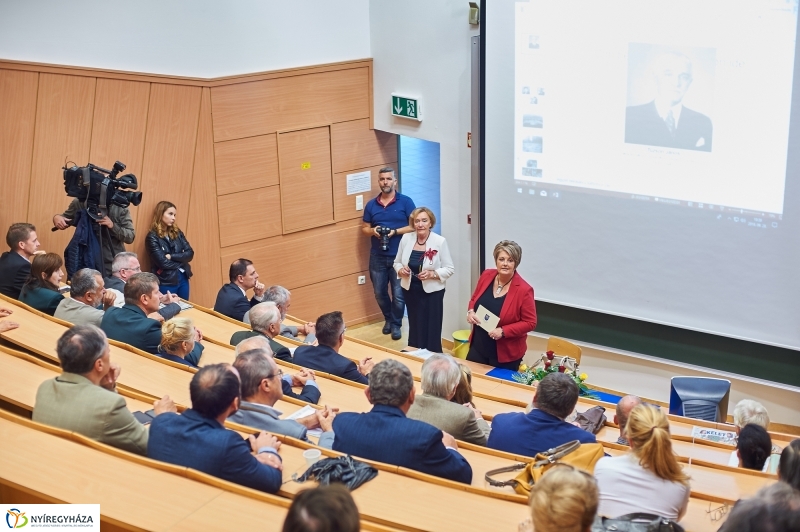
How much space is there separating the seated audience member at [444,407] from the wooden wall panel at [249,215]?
4802 mm

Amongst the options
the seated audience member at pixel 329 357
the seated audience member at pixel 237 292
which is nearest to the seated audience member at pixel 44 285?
the seated audience member at pixel 237 292

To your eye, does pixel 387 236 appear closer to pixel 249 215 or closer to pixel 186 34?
pixel 249 215

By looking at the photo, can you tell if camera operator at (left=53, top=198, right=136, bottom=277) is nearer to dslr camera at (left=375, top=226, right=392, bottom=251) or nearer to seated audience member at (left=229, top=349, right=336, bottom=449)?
dslr camera at (left=375, top=226, right=392, bottom=251)

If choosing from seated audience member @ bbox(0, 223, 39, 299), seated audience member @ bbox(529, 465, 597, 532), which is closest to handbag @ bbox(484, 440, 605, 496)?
seated audience member @ bbox(529, 465, 597, 532)

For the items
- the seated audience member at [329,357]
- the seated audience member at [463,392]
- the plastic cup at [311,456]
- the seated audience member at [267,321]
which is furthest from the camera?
the seated audience member at [267,321]

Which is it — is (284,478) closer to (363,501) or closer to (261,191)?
(363,501)

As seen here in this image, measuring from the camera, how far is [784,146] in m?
6.67

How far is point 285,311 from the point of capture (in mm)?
6793

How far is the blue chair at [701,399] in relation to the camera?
6.03 meters

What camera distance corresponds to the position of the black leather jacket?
27.2ft

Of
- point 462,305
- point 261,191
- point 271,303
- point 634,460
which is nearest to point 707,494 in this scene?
point 634,460

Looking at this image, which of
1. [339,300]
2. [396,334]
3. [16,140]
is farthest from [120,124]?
[396,334]

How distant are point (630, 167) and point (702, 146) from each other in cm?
63

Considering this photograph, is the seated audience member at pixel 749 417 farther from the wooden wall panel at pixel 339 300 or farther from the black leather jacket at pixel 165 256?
the wooden wall panel at pixel 339 300
